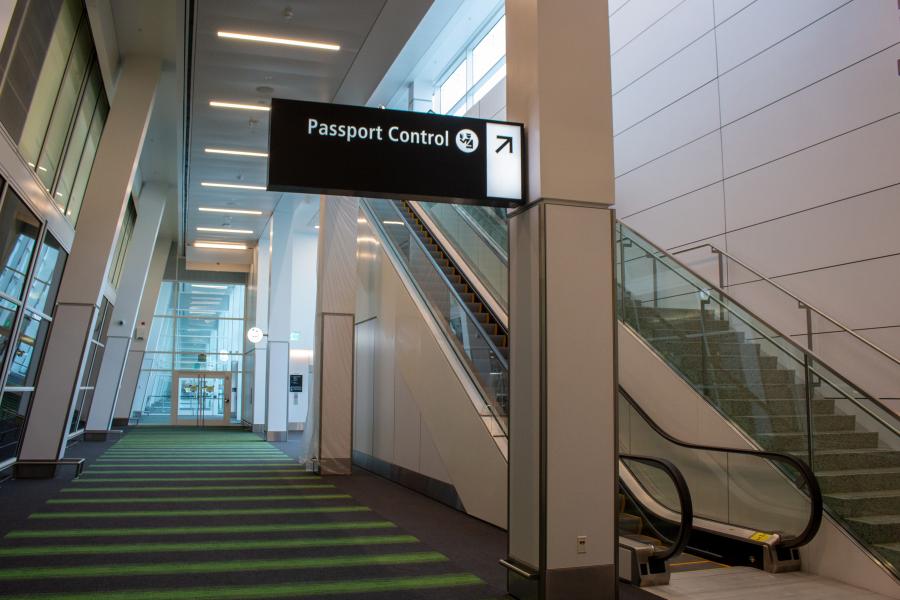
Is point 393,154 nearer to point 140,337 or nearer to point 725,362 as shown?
point 725,362

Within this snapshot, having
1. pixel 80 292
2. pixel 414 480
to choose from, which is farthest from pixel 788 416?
pixel 80 292

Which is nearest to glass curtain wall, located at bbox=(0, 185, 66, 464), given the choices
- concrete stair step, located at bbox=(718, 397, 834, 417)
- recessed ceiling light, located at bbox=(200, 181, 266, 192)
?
recessed ceiling light, located at bbox=(200, 181, 266, 192)

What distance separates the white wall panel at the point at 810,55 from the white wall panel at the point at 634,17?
6.70 ft

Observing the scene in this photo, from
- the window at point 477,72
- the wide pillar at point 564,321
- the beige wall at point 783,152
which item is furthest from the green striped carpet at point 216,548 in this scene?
the window at point 477,72

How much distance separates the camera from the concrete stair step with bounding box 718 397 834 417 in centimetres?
586

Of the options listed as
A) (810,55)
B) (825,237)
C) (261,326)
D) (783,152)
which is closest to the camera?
(825,237)

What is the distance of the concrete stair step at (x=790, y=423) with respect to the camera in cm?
574

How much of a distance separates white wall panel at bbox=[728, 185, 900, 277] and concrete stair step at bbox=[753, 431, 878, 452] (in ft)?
7.52

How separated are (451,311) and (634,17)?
597 cm

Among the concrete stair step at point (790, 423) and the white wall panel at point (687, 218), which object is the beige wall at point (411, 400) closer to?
the concrete stair step at point (790, 423)

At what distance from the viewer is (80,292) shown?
34.5 feet

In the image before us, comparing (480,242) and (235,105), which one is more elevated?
(235,105)

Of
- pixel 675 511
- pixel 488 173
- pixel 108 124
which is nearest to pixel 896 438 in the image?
pixel 675 511

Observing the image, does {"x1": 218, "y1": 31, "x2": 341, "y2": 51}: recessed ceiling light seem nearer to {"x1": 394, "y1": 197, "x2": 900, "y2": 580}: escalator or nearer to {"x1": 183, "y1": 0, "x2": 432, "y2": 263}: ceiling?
{"x1": 183, "y1": 0, "x2": 432, "y2": 263}: ceiling
